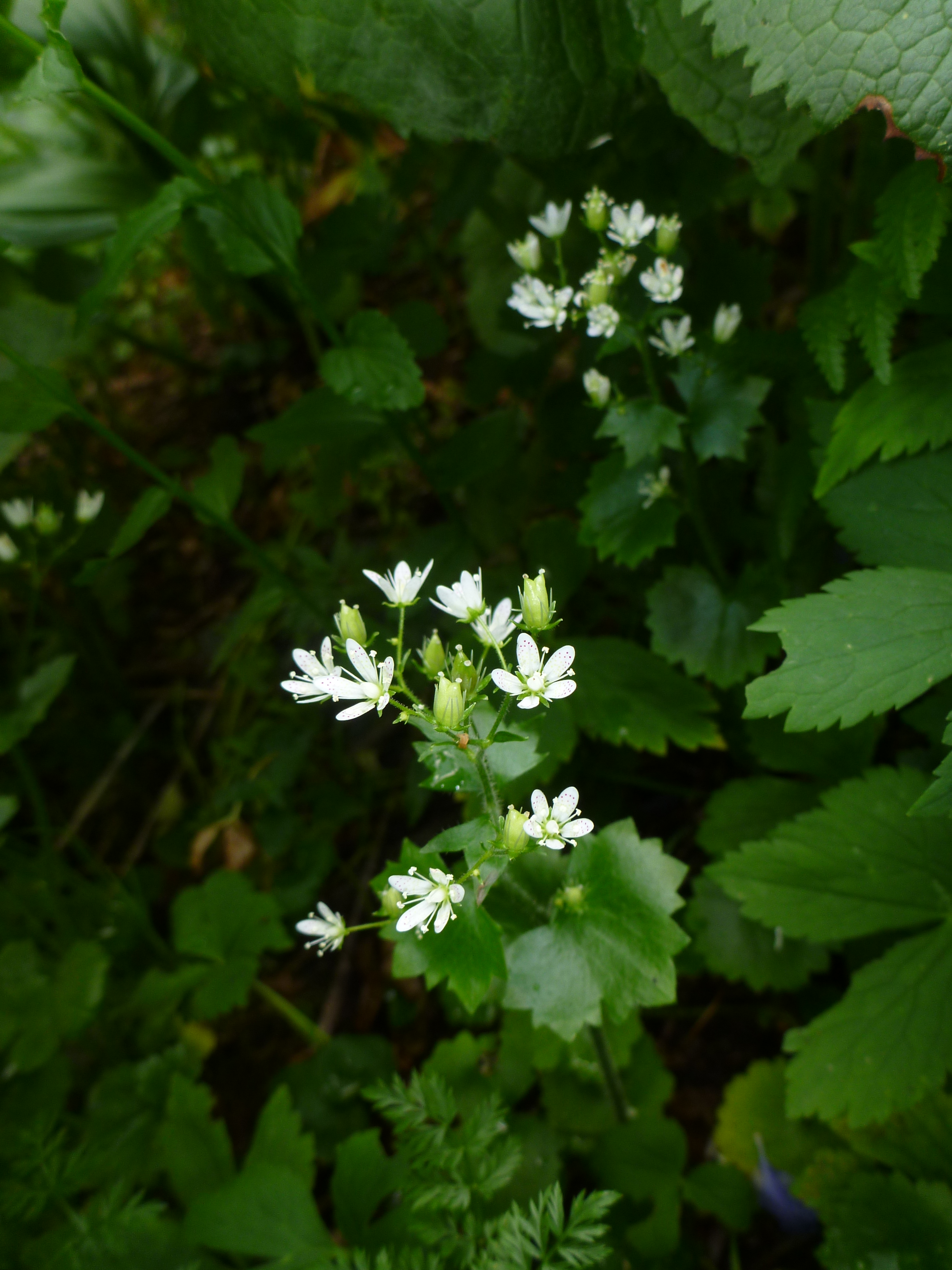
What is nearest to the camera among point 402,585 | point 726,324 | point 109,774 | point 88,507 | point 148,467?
point 402,585

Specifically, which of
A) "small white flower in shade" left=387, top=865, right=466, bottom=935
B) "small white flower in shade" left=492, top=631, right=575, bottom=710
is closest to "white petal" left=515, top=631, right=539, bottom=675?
"small white flower in shade" left=492, top=631, right=575, bottom=710

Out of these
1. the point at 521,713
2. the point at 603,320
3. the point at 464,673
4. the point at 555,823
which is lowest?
the point at 521,713

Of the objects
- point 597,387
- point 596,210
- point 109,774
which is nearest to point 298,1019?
point 109,774

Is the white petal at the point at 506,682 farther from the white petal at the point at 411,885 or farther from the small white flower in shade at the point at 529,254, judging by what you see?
the small white flower in shade at the point at 529,254

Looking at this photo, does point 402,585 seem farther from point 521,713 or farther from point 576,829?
point 521,713

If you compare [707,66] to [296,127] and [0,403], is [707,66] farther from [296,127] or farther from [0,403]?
[296,127]
